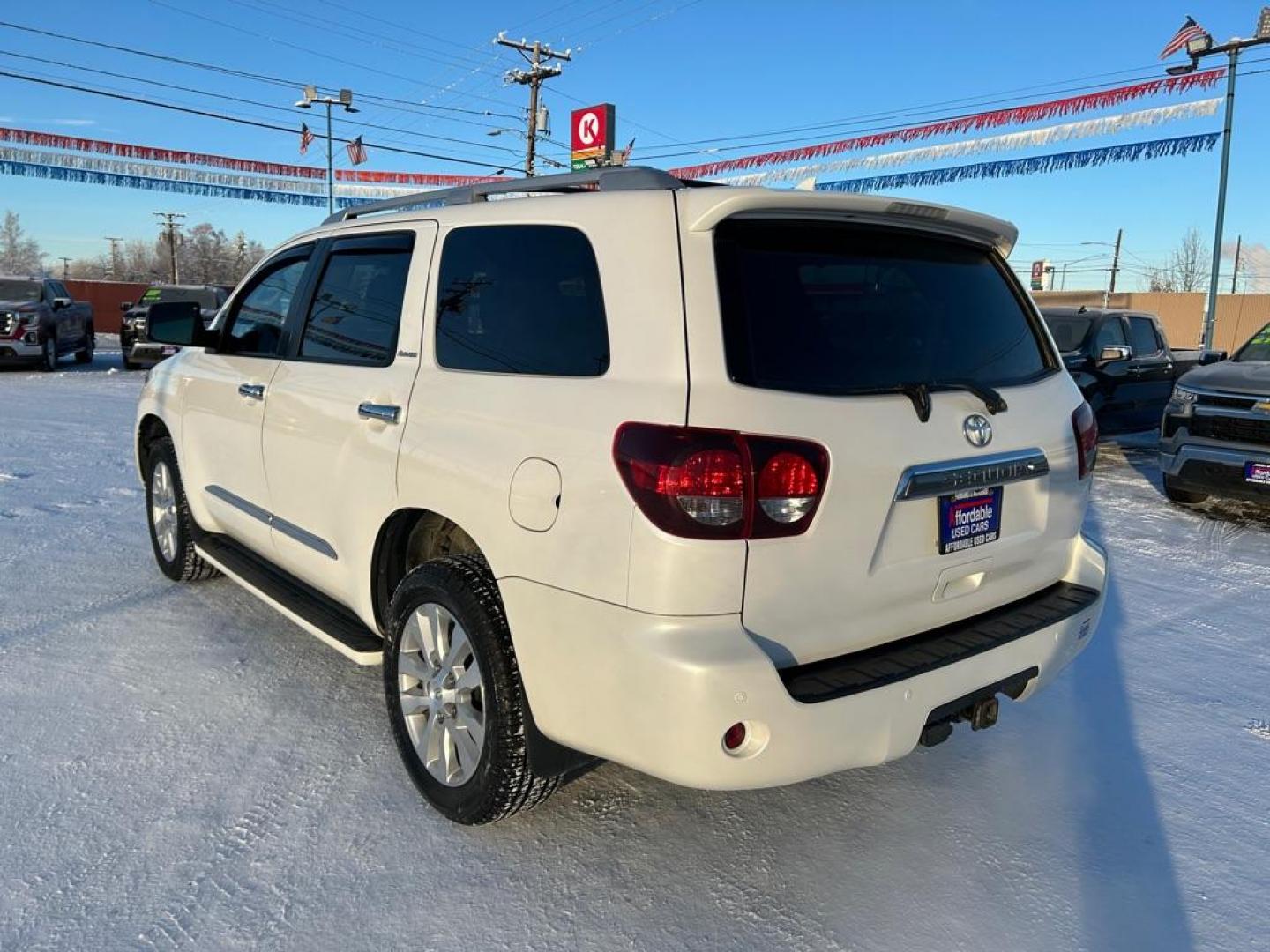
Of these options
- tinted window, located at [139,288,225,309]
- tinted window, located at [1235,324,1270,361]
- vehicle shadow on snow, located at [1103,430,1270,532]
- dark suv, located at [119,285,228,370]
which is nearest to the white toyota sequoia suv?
vehicle shadow on snow, located at [1103,430,1270,532]

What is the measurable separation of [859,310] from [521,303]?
955 mm

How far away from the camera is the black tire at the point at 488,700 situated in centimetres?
250

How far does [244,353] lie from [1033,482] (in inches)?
129

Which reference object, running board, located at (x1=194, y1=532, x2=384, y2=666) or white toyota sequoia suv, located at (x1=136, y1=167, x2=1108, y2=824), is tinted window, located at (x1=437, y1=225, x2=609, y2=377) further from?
running board, located at (x1=194, y1=532, x2=384, y2=666)

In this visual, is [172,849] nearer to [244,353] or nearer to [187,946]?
[187,946]

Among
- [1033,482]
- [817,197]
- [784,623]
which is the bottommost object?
[784,623]

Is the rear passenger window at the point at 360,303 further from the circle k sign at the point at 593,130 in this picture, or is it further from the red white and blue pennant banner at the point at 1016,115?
the circle k sign at the point at 593,130

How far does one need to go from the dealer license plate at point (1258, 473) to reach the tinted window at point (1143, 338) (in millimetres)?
3999

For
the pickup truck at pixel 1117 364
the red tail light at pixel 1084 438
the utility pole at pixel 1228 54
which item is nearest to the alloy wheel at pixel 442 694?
the red tail light at pixel 1084 438

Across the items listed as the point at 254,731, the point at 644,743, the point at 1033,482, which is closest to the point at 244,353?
the point at 254,731

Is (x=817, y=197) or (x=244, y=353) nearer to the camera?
(x=817, y=197)

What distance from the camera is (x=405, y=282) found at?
309 centimetres

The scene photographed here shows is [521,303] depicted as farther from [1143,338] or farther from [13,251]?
[13,251]

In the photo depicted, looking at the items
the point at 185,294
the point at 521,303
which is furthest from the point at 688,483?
the point at 185,294
